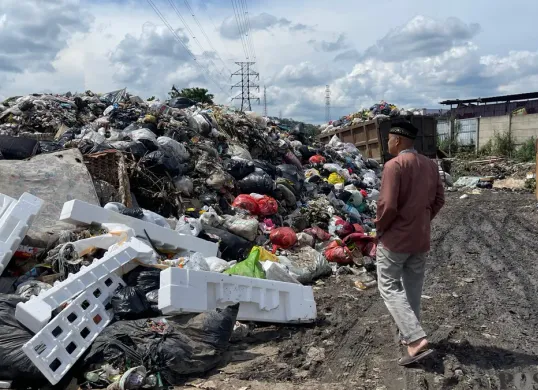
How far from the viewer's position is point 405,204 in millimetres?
3412

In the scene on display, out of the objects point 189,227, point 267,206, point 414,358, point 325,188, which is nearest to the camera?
point 414,358

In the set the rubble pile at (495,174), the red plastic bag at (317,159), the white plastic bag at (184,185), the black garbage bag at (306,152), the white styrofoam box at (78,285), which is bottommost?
the rubble pile at (495,174)

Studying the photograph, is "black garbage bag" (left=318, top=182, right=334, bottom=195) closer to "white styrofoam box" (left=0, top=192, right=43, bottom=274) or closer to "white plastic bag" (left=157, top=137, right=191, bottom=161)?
"white plastic bag" (left=157, top=137, right=191, bottom=161)

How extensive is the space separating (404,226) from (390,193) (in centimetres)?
25

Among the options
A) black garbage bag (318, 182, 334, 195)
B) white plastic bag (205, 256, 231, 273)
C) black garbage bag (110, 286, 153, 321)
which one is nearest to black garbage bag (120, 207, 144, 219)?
white plastic bag (205, 256, 231, 273)

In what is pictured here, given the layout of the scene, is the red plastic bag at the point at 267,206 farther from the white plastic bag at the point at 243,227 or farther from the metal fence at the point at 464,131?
the metal fence at the point at 464,131

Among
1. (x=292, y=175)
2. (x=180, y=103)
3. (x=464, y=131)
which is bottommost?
(x=292, y=175)

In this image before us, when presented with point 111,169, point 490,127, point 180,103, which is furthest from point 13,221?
point 490,127

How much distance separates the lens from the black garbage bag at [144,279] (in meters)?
3.73

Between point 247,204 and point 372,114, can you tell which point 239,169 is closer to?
point 247,204

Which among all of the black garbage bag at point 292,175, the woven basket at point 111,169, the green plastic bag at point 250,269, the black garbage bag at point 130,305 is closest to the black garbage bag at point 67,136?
the woven basket at point 111,169

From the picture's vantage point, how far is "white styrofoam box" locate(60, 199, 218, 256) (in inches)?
171

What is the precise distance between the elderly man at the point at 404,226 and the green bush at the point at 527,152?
1611 centimetres

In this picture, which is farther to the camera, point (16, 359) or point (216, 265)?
point (216, 265)
